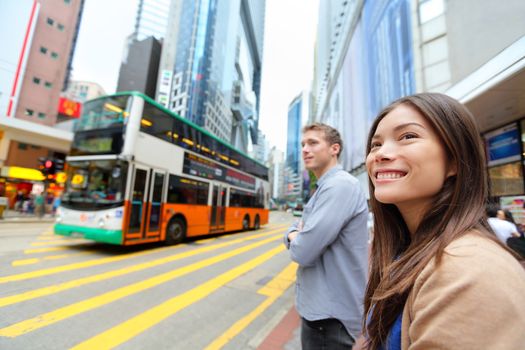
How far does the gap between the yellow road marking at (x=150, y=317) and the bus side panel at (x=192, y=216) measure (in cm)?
352

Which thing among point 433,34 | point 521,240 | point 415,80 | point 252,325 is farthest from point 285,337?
point 433,34

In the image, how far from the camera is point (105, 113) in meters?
6.88

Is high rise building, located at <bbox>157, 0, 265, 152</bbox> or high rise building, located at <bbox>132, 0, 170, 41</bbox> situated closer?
high rise building, located at <bbox>157, 0, 265, 152</bbox>

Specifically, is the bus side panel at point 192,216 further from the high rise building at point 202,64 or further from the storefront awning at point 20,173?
the high rise building at point 202,64

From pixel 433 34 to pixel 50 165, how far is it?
60.7 ft

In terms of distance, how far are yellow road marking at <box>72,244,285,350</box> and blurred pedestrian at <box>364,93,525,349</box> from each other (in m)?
2.87

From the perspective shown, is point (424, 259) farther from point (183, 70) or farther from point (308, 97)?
point (308, 97)

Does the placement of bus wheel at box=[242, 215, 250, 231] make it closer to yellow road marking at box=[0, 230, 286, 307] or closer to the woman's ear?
yellow road marking at box=[0, 230, 286, 307]

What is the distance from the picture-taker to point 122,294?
12.7 ft

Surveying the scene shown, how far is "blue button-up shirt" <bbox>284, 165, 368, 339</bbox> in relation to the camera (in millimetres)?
1416

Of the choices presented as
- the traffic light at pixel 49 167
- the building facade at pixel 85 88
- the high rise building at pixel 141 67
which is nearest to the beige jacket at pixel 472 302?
the traffic light at pixel 49 167

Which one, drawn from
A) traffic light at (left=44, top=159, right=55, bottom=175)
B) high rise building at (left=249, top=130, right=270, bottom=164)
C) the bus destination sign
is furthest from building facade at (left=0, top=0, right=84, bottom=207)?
high rise building at (left=249, top=130, right=270, bottom=164)

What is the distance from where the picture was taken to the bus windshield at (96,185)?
6.34 metres

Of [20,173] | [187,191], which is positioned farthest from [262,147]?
[187,191]
